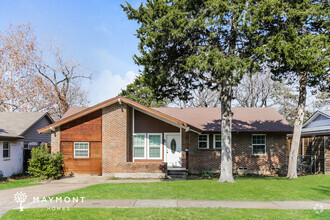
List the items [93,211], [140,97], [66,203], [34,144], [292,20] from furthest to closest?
[140,97] → [34,144] → [292,20] → [66,203] → [93,211]

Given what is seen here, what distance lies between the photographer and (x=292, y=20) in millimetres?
13914

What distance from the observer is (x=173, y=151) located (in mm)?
20250

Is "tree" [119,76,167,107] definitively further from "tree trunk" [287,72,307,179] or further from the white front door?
"tree trunk" [287,72,307,179]

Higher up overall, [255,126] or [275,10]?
[275,10]

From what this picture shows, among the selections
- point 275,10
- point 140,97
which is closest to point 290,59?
point 275,10

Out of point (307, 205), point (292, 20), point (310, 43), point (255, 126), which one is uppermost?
point (292, 20)

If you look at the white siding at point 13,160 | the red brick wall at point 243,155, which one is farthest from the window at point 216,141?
the white siding at point 13,160

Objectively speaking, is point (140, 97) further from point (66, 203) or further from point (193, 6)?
point (66, 203)

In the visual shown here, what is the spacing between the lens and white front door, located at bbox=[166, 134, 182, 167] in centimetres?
2011

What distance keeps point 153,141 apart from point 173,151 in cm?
166

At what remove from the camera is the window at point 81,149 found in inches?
729

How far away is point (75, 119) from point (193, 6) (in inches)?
396

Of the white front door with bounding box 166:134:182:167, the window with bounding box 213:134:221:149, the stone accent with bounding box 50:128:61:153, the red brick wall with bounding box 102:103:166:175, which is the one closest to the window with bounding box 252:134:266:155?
the window with bounding box 213:134:221:149

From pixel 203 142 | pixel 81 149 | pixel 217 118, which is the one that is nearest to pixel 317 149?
pixel 217 118
